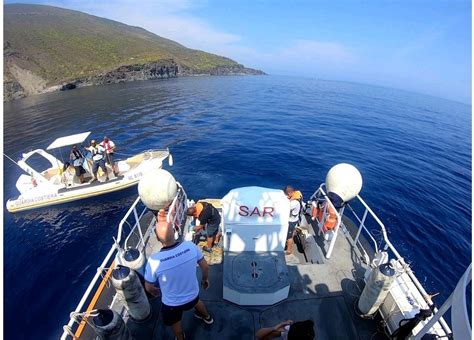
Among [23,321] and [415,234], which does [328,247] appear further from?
[23,321]

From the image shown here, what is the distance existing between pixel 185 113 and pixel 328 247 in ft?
121

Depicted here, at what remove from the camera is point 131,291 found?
5.43 m

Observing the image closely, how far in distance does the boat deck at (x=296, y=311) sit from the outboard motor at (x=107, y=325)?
1.25m

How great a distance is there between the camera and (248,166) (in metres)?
→ 22.2

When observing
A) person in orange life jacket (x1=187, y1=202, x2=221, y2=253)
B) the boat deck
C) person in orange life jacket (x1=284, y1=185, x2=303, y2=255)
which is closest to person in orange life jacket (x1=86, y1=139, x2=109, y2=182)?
person in orange life jacket (x1=187, y1=202, x2=221, y2=253)

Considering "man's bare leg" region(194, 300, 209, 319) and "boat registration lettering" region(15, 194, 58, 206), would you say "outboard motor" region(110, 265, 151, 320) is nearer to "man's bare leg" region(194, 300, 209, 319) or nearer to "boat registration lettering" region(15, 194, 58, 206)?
"man's bare leg" region(194, 300, 209, 319)

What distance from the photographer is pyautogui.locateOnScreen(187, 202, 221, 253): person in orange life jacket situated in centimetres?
779

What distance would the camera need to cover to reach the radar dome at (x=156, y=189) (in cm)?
797

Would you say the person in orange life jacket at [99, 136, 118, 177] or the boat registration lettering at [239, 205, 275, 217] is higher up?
the boat registration lettering at [239, 205, 275, 217]

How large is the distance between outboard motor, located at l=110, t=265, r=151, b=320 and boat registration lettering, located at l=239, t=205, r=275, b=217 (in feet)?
9.66

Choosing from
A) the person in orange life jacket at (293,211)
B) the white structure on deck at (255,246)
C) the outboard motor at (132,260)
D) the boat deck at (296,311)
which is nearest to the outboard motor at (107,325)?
the boat deck at (296,311)

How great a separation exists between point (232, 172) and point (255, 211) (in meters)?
13.9

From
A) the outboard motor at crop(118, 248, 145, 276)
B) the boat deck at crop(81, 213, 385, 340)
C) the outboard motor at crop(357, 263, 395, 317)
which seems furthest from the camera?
the outboard motor at crop(118, 248, 145, 276)

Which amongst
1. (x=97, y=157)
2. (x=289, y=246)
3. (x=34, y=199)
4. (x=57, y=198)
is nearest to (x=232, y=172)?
(x=97, y=157)
